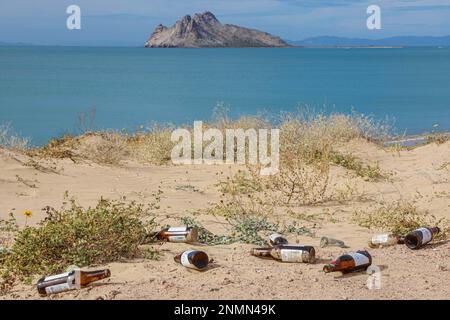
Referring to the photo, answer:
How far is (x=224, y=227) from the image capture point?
722cm

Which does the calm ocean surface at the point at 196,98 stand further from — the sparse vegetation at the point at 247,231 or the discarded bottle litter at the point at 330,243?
the discarded bottle litter at the point at 330,243

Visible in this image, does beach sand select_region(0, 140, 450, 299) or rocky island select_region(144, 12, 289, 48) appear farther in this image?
rocky island select_region(144, 12, 289, 48)

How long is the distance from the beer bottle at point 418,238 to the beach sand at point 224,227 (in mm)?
67

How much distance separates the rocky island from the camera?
160637 millimetres

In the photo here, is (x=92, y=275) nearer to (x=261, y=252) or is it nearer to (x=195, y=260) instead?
(x=195, y=260)

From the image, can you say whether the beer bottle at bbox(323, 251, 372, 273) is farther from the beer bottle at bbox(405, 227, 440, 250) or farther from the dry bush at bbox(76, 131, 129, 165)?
the dry bush at bbox(76, 131, 129, 165)

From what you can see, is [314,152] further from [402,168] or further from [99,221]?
[99,221]

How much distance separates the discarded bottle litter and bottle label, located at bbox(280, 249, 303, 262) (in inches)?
32.7

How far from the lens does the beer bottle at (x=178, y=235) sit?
625cm

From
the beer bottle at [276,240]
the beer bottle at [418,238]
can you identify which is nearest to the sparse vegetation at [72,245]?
the beer bottle at [276,240]

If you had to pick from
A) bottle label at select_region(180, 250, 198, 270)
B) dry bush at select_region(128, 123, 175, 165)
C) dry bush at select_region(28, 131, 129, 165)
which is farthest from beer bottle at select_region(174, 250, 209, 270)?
dry bush at select_region(128, 123, 175, 165)

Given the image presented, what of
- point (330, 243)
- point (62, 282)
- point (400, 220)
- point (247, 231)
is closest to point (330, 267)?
point (330, 243)

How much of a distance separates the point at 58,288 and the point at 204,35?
160 metres

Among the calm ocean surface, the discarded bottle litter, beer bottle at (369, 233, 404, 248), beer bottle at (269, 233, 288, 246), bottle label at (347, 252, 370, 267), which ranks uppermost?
bottle label at (347, 252, 370, 267)
